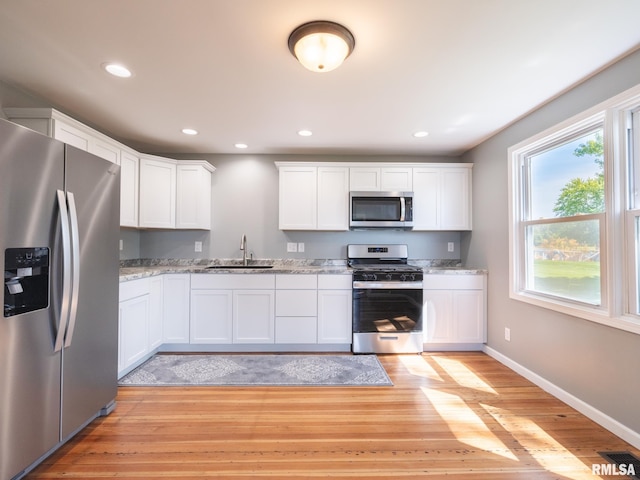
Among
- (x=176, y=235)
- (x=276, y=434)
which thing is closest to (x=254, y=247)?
(x=176, y=235)

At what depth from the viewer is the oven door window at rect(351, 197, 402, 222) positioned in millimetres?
3477

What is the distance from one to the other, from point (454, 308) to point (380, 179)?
5.62ft

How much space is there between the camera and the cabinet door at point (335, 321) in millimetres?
3145

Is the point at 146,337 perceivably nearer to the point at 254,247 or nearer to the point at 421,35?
the point at 254,247

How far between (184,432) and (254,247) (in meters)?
2.23

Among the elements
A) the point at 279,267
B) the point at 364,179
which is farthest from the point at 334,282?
the point at 364,179

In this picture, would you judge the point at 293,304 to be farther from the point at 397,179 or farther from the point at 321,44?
the point at 321,44

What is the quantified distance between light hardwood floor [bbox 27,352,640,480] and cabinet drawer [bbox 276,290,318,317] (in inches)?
34.3

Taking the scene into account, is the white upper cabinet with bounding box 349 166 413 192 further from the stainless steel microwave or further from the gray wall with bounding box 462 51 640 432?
the gray wall with bounding box 462 51 640 432

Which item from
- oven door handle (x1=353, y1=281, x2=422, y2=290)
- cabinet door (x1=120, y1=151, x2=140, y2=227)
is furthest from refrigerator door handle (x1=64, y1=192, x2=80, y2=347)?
oven door handle (x1=353, y1=281, x2=422, y2=290)

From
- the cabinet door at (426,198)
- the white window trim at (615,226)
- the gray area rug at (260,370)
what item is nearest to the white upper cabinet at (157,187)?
the gray area rug at (260,370)

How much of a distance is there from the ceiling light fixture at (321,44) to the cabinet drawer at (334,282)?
6.73 feet

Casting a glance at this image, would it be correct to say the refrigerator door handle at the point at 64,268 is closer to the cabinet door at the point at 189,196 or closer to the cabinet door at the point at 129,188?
the cabinet door at the point at 129,188

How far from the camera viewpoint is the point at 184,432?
1.82m
